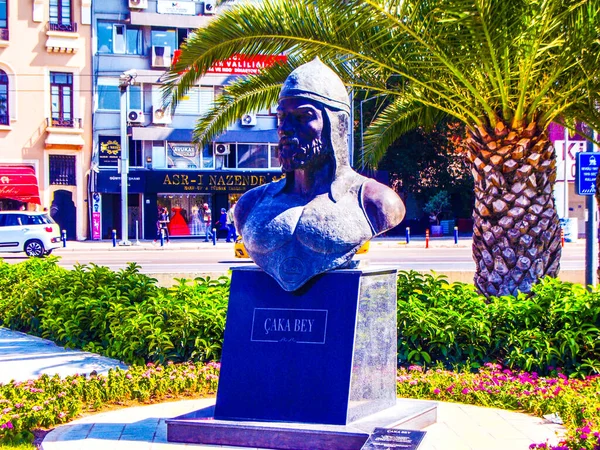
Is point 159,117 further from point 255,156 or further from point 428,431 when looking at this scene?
point 428,431

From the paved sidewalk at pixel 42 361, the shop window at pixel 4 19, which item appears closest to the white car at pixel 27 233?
the shop window at pixel 4 19

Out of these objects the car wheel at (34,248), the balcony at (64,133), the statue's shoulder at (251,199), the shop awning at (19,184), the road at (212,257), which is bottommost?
the road at (212,257)

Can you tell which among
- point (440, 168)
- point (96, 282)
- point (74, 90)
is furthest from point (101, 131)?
point (96, 282)

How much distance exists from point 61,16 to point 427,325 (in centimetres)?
3389

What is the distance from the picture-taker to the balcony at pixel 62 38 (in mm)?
38625

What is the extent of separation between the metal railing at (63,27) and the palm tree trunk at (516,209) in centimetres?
3144

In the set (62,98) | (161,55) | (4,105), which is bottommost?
(4,105)

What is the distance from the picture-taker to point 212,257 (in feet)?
91.4

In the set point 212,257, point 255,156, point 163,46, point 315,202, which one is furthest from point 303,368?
point 255,156

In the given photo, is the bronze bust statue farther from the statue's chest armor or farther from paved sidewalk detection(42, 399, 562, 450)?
paved sidewalk detection(42, 399, 562, 450)

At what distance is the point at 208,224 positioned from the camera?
1476 inches

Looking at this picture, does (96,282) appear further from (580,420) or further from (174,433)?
(580,420)

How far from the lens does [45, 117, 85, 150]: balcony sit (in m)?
38.2

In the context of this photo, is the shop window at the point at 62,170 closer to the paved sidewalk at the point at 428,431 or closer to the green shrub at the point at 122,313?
the green shrub at the point at 122,313
